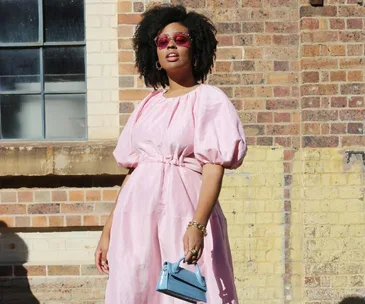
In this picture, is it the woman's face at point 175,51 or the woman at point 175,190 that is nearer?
the woman at point 175,190

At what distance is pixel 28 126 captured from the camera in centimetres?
712

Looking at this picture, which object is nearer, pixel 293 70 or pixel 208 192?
pixel 208 192

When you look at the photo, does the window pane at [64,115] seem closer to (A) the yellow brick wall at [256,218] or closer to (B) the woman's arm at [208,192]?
(A) the yellow brick wall at [256,218]

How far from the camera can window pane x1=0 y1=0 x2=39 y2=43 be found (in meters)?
7.07

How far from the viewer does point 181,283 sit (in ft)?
12.9

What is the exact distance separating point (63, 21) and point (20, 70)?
19.5 inches

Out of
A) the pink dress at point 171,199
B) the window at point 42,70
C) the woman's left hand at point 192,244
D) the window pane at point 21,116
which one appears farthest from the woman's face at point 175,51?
the window pane at point 21,116

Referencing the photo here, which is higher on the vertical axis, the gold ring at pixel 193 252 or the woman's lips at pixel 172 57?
the woman's lips at pixel 172 57

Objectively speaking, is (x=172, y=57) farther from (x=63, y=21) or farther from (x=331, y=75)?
(x=63, y=21)

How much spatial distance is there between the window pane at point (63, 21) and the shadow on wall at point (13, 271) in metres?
1.50

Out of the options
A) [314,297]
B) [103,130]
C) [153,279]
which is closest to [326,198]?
[314,297]

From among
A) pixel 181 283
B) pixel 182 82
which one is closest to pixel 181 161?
pixel 182 82

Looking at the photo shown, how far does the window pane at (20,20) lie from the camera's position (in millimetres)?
7074

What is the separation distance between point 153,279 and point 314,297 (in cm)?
278
